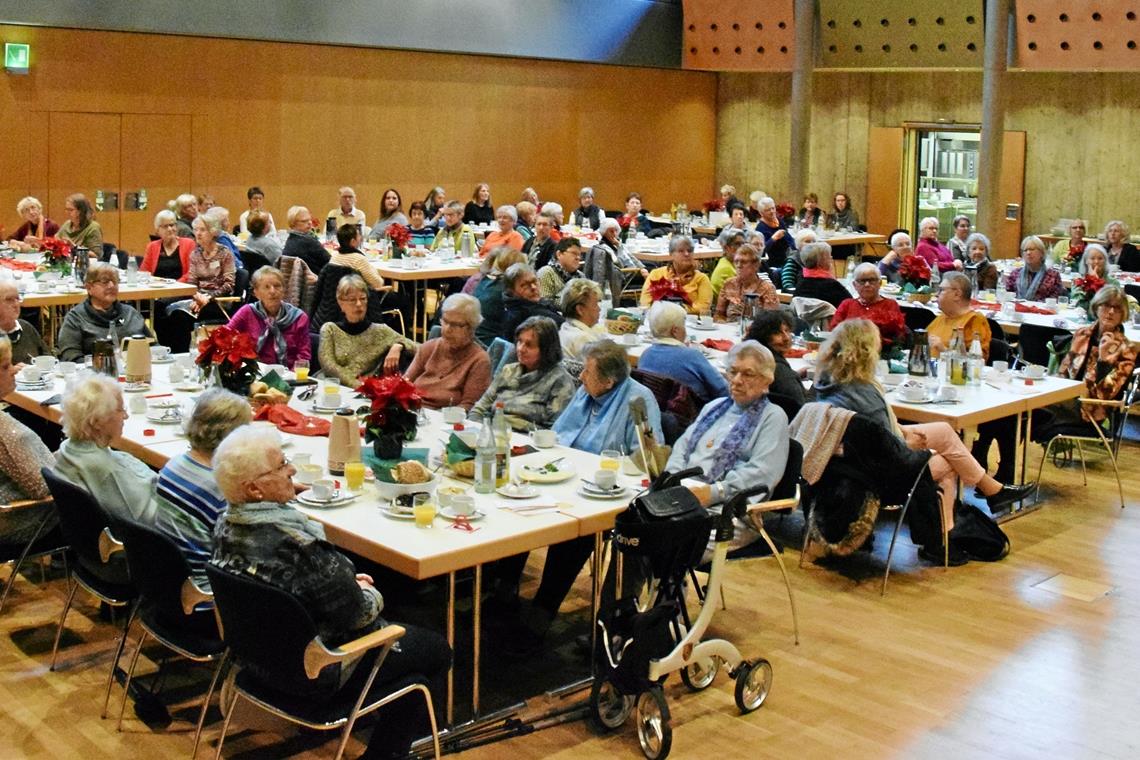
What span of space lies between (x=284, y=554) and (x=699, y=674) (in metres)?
A: 1.91

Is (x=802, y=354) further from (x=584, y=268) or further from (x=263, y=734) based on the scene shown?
(x=263, y=734)

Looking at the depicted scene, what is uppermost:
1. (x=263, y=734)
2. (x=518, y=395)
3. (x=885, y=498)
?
(x=518, y=395)

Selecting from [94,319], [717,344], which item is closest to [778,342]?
[717,344]

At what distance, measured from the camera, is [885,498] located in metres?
6.53

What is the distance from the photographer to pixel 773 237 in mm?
14172

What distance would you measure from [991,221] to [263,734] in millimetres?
13703

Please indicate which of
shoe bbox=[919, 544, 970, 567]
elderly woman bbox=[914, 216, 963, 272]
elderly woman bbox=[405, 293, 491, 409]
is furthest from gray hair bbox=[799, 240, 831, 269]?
elderly woman bbox=[405, 293, 491, 409]

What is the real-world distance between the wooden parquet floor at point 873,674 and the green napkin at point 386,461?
97cm

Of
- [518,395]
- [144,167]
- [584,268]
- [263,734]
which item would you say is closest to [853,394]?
[518,395]

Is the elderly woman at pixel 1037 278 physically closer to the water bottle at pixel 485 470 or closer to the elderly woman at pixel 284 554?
the water bottle at pixel 485 470

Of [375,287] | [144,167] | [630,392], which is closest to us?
[630,392]

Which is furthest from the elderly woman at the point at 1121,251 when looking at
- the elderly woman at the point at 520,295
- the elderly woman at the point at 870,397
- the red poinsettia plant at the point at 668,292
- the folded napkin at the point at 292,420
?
the folded napkin at the point at 292,420

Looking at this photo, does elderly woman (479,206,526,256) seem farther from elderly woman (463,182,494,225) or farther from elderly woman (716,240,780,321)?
elderly woman (463,182,494,225)

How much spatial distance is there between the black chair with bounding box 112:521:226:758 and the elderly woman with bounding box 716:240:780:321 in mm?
5599
